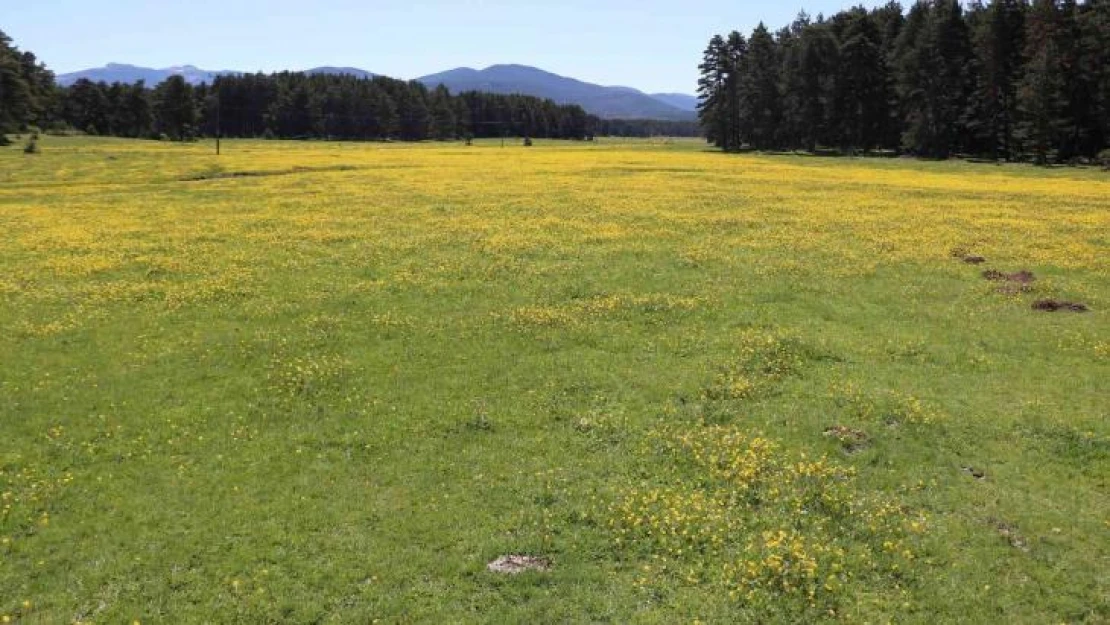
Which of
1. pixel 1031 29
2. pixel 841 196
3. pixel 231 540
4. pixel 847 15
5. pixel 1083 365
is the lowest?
pixel 231 540

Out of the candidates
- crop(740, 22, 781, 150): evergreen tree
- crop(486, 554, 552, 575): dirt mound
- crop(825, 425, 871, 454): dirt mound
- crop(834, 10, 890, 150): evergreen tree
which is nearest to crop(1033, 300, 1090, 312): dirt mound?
crop(825, 425, 871, 454): dirt mound

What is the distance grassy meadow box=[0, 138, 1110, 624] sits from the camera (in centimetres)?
1174

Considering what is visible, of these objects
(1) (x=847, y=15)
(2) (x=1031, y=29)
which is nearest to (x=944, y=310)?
(2) (x=1031, y=29)

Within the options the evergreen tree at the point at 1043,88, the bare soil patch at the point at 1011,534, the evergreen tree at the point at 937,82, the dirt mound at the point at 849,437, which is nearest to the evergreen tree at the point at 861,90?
the evergreen tree at the point at 937,82

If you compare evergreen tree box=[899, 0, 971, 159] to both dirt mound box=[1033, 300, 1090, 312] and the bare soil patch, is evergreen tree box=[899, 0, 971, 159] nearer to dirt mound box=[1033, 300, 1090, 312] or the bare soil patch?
dirt mound box=[1033, 300, 1090, 312]

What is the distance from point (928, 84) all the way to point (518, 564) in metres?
113

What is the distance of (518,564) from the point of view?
12.2 metres

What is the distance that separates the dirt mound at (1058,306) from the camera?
88.1 feet

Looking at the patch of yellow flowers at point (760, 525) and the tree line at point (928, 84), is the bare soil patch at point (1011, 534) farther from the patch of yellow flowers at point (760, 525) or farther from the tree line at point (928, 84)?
the tree line at point (928, 84)

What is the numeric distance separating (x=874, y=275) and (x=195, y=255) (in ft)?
94.7

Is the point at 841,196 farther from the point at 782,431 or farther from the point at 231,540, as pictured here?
the point at 231,540

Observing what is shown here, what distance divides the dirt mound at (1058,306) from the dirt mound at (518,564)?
74.5 feet

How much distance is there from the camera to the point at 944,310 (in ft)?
87.4

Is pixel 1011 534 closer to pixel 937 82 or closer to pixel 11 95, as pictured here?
pixel 937 82
